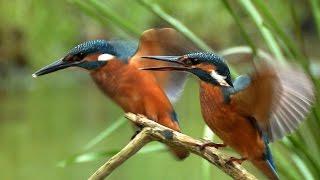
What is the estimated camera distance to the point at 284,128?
2.52 ft

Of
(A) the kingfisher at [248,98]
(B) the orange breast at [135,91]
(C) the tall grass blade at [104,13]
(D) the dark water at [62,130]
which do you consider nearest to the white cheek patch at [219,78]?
(A) the kingfisher at [248,98]

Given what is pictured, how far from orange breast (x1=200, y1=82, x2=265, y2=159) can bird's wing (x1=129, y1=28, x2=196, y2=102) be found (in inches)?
1.7

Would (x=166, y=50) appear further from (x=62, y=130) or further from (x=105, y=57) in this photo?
(x=62, y=130)

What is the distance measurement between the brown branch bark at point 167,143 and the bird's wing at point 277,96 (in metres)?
0.05

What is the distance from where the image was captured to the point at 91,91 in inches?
370

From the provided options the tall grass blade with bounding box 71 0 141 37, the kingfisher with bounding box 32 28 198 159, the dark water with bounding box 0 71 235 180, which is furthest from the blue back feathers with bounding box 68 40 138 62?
the dark water with bounding box 0 71 235 180

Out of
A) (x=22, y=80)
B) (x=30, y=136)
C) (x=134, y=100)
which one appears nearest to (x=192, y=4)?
(x=30, y=136)

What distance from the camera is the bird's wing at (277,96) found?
74cm

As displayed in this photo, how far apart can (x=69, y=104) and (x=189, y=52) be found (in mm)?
7503

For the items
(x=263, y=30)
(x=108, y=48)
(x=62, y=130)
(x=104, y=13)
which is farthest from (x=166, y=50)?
(x=62, y=130)

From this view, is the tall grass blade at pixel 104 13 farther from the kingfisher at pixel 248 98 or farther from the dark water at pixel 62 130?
the dark water at pixel 62 130

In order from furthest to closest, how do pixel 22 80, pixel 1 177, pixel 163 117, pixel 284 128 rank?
pixel 22 80, pixel 1 177, pixel 163 117, pixel 284 128

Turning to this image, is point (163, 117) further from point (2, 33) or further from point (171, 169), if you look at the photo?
point (2, 33)

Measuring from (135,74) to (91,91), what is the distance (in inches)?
336
